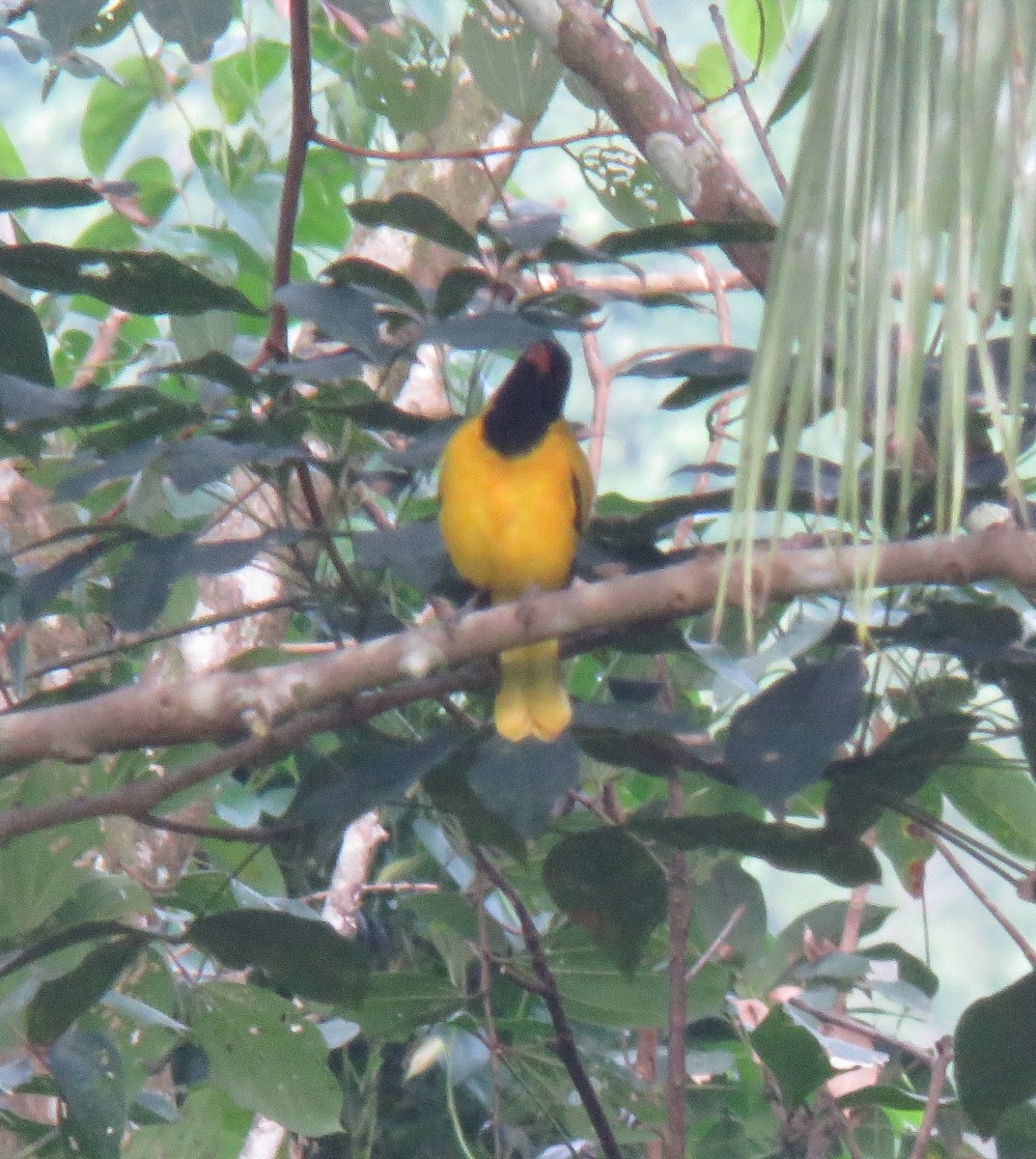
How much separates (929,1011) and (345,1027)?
29.8 inches

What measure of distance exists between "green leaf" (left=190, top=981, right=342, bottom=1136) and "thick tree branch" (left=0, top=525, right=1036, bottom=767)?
1.27 ft

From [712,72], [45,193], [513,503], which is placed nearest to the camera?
[45,193]

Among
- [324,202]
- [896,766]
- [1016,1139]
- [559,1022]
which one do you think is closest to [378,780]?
[896,766]

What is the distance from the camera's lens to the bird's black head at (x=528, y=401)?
236 centimetres

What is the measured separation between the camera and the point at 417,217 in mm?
1515

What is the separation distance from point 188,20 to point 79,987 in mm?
991

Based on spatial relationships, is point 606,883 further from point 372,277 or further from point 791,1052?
point 372,277

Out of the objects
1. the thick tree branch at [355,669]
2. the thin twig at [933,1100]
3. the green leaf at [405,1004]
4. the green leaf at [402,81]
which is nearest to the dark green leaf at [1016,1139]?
the thin twig at [933,1100]

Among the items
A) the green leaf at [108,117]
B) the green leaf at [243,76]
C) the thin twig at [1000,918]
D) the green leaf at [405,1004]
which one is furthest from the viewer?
the green leaf at [108,117]

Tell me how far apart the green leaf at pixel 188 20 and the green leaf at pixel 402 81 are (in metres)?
0.24

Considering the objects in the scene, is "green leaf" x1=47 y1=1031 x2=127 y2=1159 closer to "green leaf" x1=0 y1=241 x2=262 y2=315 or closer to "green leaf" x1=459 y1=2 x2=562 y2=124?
"green leaf" x1=0 y1=241 x2=262 y2=315

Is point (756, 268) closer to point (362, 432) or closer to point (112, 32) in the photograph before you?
point (362, 432)

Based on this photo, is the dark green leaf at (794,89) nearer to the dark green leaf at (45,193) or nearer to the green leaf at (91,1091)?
the dark green leaf at (45,193)

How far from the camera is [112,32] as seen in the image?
7.16ft
